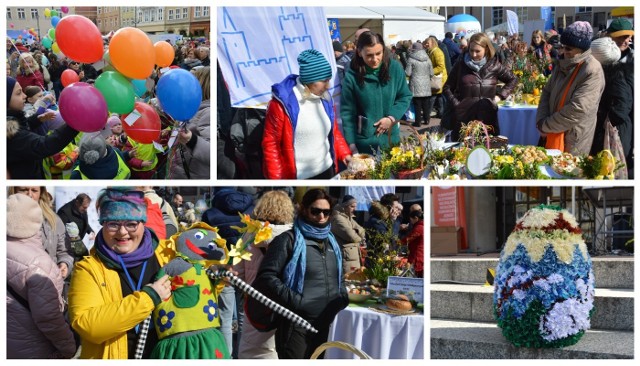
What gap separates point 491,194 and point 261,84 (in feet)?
15.6

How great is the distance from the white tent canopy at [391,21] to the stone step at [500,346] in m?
3.99

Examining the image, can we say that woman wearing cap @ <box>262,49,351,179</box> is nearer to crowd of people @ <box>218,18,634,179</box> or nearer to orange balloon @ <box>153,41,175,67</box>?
crowd of people @ <box>218,18,634,179</box>

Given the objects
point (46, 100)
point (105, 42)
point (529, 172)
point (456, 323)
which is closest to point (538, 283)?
point (529, 172)

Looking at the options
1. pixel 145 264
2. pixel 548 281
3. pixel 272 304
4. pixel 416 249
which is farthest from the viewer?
pixel 416 249

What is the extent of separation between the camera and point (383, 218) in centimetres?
657

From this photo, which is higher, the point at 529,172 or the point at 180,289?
the point at 529,172

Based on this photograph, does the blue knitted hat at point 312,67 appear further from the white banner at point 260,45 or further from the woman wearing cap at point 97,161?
the woman wearing cap at point 97,161

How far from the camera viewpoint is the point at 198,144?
5.79 m

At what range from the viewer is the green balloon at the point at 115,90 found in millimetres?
5297

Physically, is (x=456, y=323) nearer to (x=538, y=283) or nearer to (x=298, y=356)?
(x=538, y=283)

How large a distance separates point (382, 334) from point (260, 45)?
1.95 meters

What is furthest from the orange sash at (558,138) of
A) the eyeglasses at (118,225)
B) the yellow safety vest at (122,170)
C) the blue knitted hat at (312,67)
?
the eyeglasses at (118,225)

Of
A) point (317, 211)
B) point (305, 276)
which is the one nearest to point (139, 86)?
point (317, 211)

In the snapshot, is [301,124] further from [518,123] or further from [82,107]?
[518,123]
